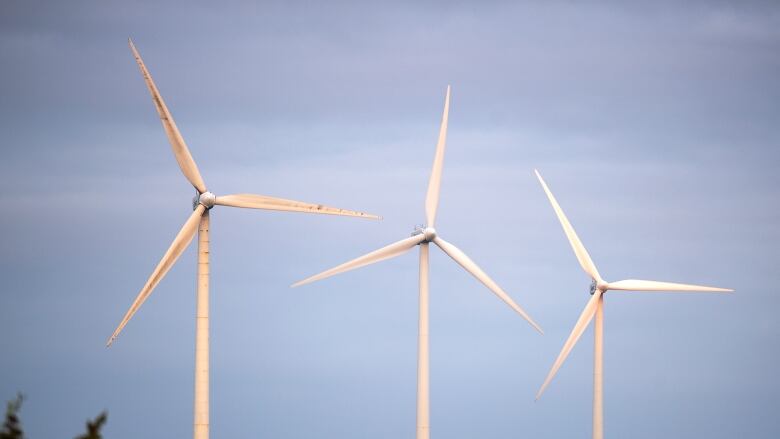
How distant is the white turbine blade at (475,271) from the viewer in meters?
114

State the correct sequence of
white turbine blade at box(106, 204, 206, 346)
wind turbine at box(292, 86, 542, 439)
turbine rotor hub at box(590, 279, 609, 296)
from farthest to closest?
turbine rotor hub at box(590, 279, 609, 296) < wind turbine at box(292, 86, 542, 439) < white turbine blade at box(106, 204, 206, 346)

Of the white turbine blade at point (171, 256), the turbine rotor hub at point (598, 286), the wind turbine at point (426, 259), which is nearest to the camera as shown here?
the white turbine blade at point (171, 256)

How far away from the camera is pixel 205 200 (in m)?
99.0

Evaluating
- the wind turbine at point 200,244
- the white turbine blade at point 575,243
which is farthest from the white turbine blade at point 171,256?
the white turbine blade at point 575,243

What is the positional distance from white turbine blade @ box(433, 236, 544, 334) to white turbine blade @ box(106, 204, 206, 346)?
74.4ft

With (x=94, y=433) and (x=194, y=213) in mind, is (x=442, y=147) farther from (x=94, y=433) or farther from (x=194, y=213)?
(x=94, y=433)

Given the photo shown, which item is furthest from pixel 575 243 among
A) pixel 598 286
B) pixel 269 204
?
pixel 269 204

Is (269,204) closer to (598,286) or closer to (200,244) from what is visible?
(200,244)

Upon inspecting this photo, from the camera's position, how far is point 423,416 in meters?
121

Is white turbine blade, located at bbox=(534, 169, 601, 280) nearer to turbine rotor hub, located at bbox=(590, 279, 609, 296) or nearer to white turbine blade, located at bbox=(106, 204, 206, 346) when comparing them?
turbine rotor hub, located at bbox=(590, 279, 609, 296)

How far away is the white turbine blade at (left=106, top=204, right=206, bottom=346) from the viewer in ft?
301

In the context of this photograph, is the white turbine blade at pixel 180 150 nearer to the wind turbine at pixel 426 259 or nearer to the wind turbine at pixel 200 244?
the wind turbine at pixel 200 244

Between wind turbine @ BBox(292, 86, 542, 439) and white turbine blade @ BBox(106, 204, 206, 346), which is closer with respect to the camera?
white turbine blade @ BBox(106, 204, 206, 346)

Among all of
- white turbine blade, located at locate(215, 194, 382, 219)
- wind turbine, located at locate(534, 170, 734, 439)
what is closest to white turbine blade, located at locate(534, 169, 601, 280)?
wind turbine, located at locate(534, 170, 734, 439)
